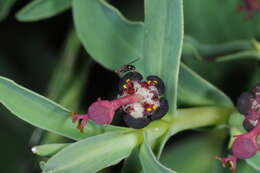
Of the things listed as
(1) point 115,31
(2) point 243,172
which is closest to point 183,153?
(2) point 243,172

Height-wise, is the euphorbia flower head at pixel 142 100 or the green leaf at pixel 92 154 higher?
the euphorbia flower head at pixel 142 100

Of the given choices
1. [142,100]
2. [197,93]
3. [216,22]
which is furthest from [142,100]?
[216,22]

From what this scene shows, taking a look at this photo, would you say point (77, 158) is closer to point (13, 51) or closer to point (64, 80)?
point (64, 80)

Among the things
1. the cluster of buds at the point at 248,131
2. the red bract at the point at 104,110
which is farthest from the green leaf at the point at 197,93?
the red bract at the point at 104,110

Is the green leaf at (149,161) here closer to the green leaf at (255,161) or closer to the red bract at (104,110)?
the red bract at (104,110)

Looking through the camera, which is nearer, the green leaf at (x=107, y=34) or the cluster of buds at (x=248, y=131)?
the cluster of buds at (x=248, y=131)

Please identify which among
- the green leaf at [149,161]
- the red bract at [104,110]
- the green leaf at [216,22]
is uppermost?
the red bract at [104,110]

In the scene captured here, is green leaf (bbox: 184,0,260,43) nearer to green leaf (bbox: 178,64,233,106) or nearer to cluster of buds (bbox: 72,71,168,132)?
green leaf (bbox: 178,64,233,106)
